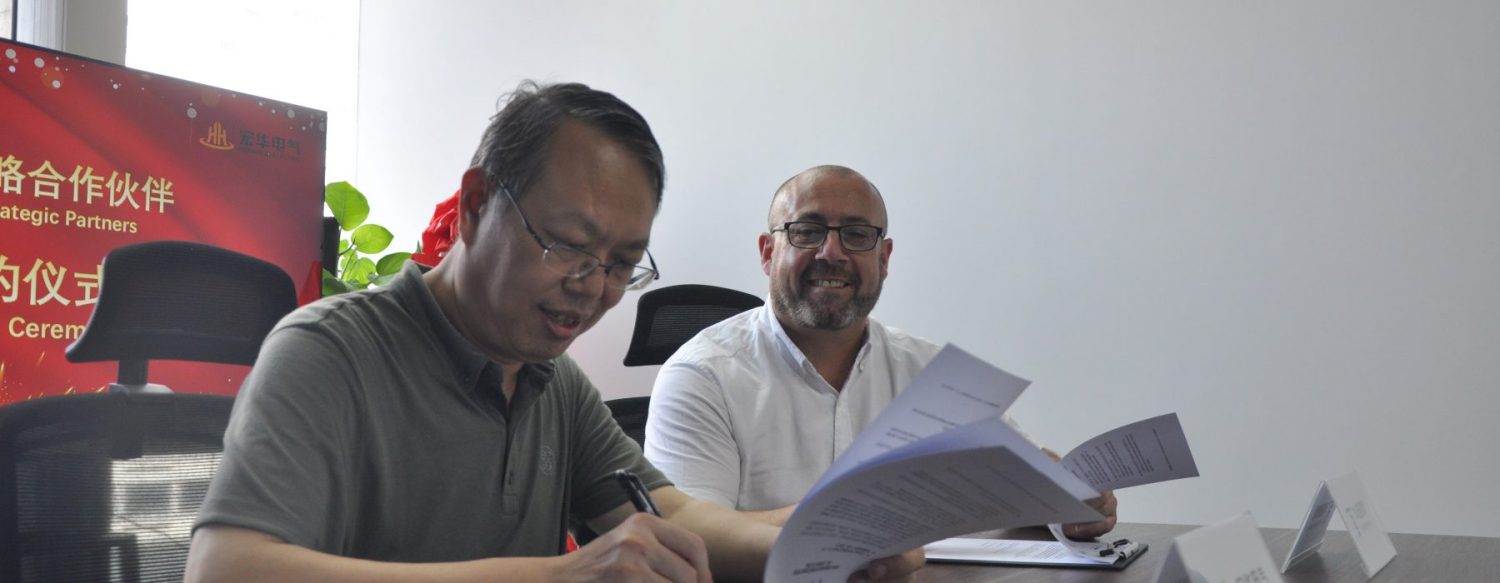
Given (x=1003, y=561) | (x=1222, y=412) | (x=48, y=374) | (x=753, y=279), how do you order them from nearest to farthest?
(x=1003, y=561) → (x=48, y=374) → (x=1222, y=412) → (x=753, y=279)

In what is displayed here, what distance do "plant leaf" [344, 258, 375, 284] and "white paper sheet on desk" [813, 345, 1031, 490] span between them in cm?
326

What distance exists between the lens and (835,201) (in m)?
2.12

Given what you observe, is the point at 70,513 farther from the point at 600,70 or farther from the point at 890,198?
the point at 600,70

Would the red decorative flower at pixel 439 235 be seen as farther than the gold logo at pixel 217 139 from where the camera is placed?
Yes

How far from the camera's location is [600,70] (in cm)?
424

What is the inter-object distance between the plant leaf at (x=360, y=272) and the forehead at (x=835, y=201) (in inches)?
89.0

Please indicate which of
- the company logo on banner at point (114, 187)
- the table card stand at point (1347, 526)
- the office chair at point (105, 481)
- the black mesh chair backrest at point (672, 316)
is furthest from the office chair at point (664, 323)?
the table card stand at point (1347, 526)

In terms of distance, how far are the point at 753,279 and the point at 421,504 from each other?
2757 mm

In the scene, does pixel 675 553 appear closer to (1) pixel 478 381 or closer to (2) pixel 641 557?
(2) pixel 641 557

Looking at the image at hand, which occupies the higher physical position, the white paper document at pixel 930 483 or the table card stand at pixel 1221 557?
the white paper document at pixel 930 483

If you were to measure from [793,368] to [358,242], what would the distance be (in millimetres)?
2445

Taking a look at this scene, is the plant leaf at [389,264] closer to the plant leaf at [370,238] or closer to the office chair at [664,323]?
the plant leaf at [370,238]

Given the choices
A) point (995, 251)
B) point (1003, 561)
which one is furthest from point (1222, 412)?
point (1003, 561)

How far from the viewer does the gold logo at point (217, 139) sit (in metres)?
3.14
